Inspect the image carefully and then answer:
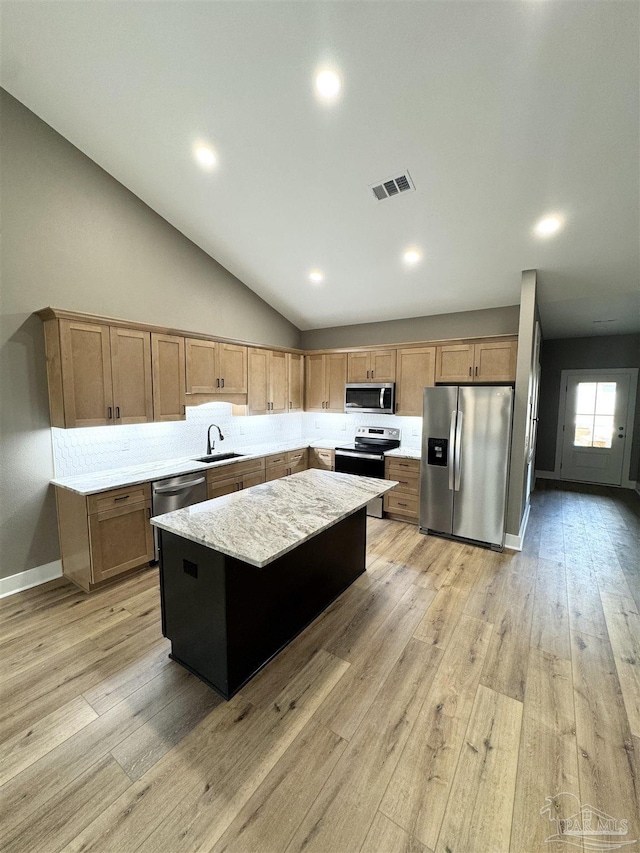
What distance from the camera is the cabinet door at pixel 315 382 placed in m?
5.36

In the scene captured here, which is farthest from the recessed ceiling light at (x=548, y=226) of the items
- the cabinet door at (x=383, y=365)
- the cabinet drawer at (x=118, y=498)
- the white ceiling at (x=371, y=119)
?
the cabinet drawer at (x=118, y=498)

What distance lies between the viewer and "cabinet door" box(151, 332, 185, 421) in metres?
3.43

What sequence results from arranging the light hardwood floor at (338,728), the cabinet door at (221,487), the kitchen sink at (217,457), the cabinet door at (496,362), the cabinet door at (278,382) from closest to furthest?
1. the light hardwood floor at (338,728)
2. the cabinet door at (221,487)
3. the cabinet door at (496,362)
4. the kitchen sink at (217,457)
5. the cabinet door at (278,382)

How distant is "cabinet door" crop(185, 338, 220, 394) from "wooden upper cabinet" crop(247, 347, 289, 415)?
1.96ft

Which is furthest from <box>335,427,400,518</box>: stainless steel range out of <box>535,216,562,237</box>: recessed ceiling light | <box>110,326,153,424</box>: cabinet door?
<box>535,216,562,237</box>: recessed ceiling light

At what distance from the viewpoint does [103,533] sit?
2.86m

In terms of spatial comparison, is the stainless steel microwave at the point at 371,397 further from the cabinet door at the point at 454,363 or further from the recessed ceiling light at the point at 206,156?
the recessed ceiling light at the point at 206,156

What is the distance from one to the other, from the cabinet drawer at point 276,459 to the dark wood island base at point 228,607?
7.04 feet

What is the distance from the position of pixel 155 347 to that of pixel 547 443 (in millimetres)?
7202

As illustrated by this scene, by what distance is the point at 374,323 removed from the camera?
202 inches

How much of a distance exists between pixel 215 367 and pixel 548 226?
3505 mm

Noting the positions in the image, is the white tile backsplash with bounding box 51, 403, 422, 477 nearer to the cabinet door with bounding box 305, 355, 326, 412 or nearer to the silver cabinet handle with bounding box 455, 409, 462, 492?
the cabinet door with bounding box 305, 355, 326, 412

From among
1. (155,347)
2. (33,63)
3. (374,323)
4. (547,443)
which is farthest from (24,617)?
(547,443)

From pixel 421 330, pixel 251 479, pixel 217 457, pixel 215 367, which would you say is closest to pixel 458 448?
pixel 421 330
